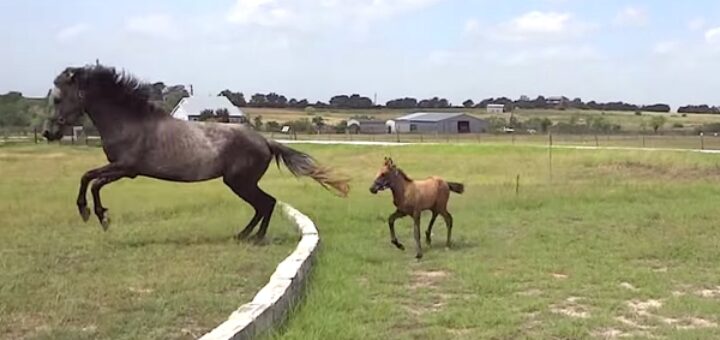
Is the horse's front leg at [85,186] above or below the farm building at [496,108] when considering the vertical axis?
above

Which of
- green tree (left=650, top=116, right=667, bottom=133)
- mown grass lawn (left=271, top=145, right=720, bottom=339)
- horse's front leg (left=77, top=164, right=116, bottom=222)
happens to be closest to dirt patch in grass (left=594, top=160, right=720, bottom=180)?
mown grass lawn (left=271, top=145, right=720, bottom=339)

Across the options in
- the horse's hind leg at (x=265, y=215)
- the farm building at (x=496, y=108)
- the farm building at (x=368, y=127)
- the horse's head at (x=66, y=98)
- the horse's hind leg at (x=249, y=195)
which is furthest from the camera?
the farm building at (x=496, y=108)

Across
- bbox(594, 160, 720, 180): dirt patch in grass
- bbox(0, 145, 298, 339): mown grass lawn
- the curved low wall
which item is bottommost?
bbox(594, 160, 720, 180): dirt patch in grass

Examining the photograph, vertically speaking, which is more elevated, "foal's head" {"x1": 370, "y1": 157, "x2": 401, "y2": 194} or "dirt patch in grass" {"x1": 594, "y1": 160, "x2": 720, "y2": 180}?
"foal's head" {"x1": 370, "y1": 157, "x2": 401, "y2": 194}

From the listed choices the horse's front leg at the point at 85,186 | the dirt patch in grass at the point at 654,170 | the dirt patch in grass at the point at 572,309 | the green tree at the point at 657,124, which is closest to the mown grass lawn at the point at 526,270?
the dirt patch in grass at the point at 572,309

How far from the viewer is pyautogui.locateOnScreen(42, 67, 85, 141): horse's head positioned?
→ 11133 mm

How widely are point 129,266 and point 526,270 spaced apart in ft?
13.3

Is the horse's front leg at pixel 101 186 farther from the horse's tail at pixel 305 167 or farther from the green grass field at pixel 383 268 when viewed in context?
the horse's tail at pixel 305 167

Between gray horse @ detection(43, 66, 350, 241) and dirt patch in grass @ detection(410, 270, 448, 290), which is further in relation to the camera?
gray horse @ detection(43, 66, 350, 241)

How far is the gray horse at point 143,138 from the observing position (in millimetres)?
11164

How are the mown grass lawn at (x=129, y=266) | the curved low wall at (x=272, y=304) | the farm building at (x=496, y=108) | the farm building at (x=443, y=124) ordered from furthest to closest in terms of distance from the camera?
the farm building at (x=496, y=108) → the farm building at (x=443, y=124) → the mown grass lawn at (x=129, y=266) → the curved low wall at (x=272, y=304)

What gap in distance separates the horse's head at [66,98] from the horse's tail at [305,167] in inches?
99.1

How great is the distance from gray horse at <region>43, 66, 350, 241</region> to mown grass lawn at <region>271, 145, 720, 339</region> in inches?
59.6

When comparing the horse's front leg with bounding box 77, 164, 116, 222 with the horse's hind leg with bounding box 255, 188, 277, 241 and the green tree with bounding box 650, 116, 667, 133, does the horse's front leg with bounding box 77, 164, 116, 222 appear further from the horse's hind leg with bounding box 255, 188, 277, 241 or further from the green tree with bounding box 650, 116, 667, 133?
the green tree with bounding box 650, 116, 667, 133
